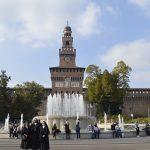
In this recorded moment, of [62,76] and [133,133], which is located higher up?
[62,76]

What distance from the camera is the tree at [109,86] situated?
277 ft

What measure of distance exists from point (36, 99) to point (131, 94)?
33.1 meters

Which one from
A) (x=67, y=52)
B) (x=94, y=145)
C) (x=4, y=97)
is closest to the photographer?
(x=94, y=145)

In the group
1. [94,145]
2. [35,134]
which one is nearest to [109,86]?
[94,145]

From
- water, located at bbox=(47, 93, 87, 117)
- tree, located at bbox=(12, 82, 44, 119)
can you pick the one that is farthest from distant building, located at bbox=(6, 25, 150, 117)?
water, located at bbox=(47, 93, 87, 117)

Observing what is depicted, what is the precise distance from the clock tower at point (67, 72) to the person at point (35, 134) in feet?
334

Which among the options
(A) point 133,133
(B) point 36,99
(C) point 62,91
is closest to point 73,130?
(A) point 133,133

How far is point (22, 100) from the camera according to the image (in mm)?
85438

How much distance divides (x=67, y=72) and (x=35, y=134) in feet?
342

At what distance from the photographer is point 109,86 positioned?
84375mm

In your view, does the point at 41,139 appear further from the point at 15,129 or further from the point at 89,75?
the point at 89,75

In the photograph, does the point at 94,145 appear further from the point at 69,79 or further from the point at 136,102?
the point at 136,102

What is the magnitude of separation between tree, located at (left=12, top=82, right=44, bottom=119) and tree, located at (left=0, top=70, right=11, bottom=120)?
280 centimetres

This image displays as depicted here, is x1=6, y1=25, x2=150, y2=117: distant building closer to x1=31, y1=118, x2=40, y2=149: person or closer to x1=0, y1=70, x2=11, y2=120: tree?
x1=0, y1=70, x2=11, y2=120: tree
